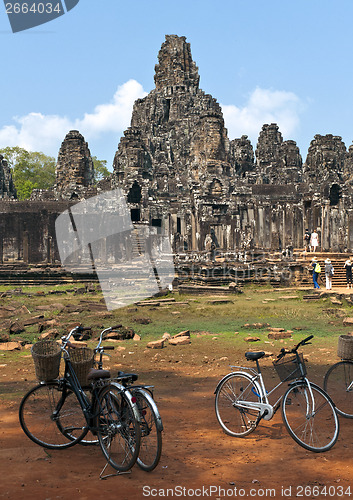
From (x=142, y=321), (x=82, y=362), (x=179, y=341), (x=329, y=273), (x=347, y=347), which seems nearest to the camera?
(x=82, y=362)

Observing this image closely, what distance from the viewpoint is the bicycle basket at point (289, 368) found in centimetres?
570

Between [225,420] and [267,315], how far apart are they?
35.8 ft

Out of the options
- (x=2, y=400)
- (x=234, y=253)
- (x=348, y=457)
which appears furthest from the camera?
(x=234, y=253)

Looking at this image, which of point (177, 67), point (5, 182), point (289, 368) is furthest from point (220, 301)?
point (177, 67)

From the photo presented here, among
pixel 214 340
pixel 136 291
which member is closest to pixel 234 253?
pixel 136 291

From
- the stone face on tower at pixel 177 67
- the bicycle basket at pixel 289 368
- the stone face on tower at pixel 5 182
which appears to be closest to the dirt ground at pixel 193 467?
the bicycle basket at pixel 289 368

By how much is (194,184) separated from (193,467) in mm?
50311

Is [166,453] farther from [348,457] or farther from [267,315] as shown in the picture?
[267,315]

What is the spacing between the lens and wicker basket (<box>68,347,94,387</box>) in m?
5.66

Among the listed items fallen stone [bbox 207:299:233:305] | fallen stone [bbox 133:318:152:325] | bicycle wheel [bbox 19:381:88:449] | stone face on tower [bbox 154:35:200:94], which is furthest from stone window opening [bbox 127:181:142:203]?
bicycle wheel [bbox 19:381:88:449]

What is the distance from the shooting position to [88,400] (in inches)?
214

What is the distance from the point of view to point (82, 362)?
223 inches

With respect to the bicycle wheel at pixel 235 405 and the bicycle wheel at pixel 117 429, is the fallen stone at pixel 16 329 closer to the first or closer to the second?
the bicycle wheel at pixel 235 405

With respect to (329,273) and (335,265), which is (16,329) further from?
(335,265)
